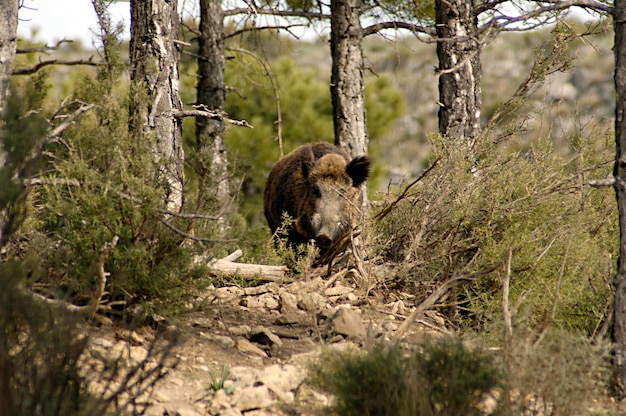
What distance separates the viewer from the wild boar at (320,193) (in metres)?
8.21

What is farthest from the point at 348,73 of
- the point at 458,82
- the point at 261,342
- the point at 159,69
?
the point at 261,342

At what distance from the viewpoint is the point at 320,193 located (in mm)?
8328

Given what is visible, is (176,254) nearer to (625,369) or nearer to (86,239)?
(86,239)

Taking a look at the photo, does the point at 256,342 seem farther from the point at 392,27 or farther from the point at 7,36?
the point at 392,27

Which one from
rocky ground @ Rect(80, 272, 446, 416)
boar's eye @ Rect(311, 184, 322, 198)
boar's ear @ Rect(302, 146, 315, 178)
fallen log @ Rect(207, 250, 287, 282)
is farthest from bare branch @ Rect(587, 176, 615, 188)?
boar's ear @ Rect(302, 146, 315, 178)

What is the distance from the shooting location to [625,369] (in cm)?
460

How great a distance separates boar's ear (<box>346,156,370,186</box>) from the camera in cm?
827

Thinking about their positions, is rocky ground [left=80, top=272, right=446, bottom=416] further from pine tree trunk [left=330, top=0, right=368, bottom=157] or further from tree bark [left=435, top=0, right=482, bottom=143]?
pine tree trunk [left=330, top=0, right=368, bottom=157]

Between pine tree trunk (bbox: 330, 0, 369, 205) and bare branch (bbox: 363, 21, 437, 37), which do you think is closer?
pine tree trunk (bbox: 330, 0, 369, 205)

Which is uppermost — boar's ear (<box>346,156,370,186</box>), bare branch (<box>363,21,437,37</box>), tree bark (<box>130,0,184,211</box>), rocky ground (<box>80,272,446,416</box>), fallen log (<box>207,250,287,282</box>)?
bare branch (<box>363,21,437,37</box>)

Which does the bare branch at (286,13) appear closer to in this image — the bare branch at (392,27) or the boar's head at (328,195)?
the bare branch at (392,27)

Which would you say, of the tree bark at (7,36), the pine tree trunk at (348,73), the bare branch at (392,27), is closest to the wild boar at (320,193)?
the pine tree trunk at (348,73)

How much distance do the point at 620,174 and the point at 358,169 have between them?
12.8ft

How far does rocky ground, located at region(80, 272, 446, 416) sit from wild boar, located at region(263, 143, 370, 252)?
3.11 feet
